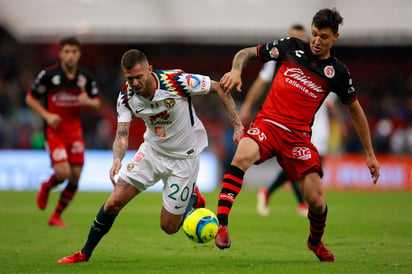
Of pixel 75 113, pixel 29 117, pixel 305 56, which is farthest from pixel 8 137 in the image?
pixel 305 56

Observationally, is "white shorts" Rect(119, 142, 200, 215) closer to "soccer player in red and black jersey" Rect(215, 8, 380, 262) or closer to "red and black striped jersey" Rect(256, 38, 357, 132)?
"soccer player in red and black jersey" Rect(215, 8, 380, 262)

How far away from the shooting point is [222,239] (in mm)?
6594

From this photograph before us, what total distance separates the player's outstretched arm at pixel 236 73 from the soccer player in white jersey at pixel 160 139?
0.34 metres

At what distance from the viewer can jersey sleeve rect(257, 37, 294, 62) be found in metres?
7.41

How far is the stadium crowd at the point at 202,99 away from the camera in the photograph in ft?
76.8

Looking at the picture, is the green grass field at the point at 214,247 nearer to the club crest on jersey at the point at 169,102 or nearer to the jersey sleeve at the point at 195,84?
the club crest on jersey at the point at 169,102

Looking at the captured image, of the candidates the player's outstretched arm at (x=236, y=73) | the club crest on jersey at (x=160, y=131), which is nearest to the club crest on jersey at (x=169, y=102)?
the club crest on jersey at (x=160, y=131)

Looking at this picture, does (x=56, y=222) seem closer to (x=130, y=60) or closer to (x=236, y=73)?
(x=130, y=60)

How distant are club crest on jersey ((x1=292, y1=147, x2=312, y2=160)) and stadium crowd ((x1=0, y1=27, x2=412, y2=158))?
14323 millimetres

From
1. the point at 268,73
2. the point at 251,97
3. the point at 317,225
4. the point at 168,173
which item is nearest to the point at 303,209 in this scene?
the point at 268,73

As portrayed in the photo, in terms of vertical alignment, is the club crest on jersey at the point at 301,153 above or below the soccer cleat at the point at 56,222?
above

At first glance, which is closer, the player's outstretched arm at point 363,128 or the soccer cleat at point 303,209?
the player's outstretched arm at point 363,128

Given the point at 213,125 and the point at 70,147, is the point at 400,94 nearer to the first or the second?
the point at 213,125

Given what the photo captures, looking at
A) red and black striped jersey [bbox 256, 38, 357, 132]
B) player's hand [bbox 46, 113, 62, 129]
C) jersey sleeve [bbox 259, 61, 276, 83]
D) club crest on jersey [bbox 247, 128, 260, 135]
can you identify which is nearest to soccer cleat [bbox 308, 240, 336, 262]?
red and black striped jersey [bbox 256, 38, 357, 132]
